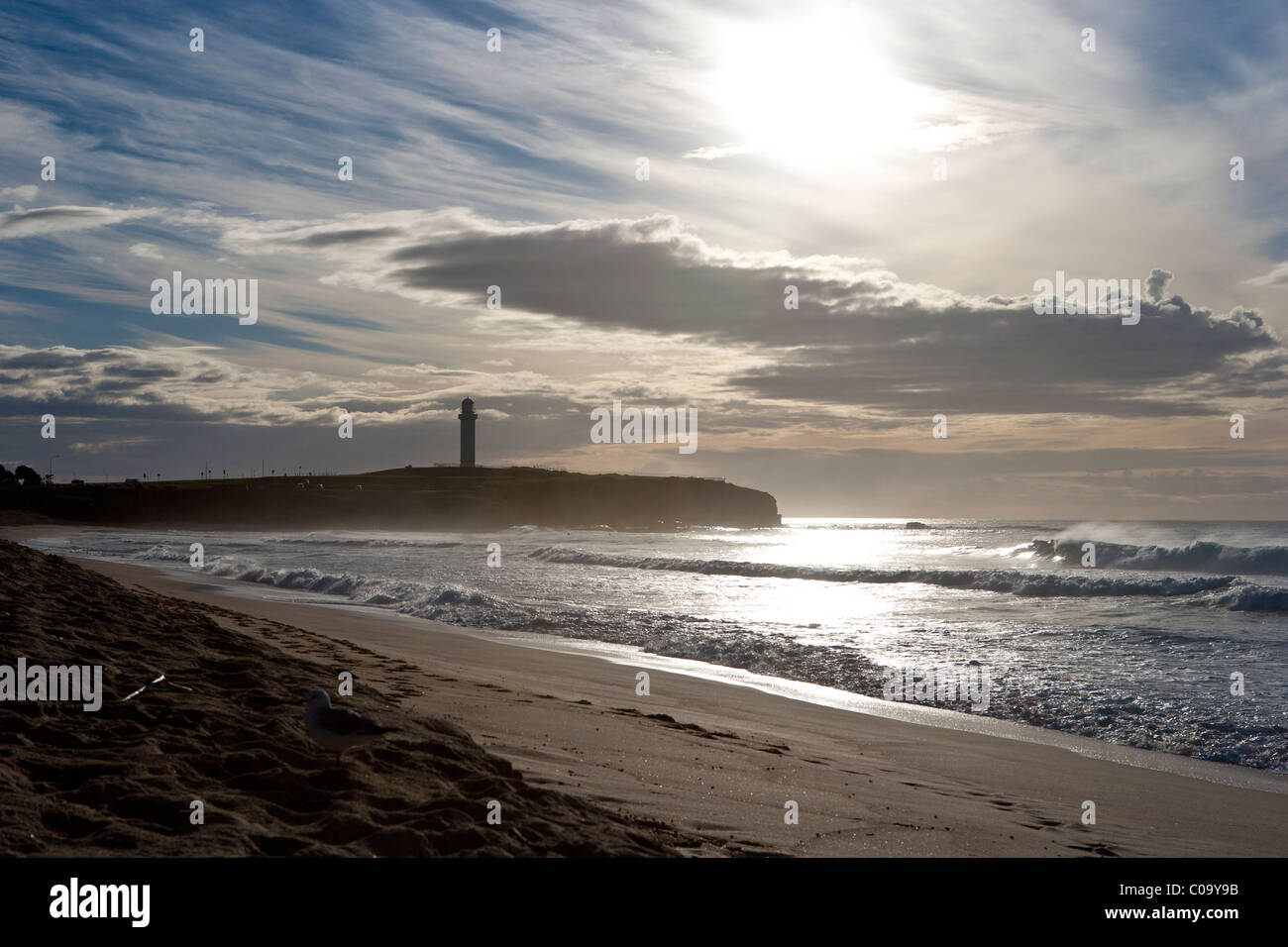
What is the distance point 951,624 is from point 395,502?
87.7 m

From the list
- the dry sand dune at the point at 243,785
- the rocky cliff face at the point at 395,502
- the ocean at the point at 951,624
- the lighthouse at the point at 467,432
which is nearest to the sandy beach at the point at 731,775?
the dry sand dune at the point at 243,785

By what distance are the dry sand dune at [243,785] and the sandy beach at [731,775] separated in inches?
1.3

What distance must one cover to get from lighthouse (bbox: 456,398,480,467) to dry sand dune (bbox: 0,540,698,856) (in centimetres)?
11413

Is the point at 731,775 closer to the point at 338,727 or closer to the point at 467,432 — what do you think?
the point at 338,727

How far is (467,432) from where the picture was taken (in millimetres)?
123062

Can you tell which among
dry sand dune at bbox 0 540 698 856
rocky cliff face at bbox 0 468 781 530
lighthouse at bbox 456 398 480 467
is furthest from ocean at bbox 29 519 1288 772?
lighthouse at bbox 456 398 480 467

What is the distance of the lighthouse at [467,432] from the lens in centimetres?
11931

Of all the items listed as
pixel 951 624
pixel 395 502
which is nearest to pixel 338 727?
pixel 951 624

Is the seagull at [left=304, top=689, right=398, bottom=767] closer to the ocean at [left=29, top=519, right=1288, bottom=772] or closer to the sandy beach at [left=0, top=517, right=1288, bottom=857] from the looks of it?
the sandy beach at [left=0, top=517, right=1288, bottom=857]

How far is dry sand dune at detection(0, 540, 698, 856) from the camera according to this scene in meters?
3.89
